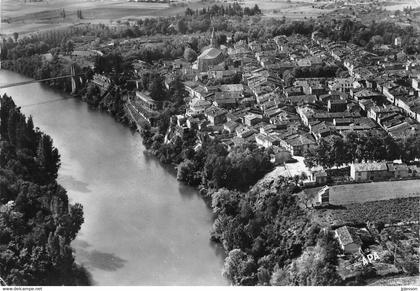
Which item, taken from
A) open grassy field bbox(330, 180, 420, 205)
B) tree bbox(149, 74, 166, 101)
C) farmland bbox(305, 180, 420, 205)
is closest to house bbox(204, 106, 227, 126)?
tree bbox(149, 74, 166, 101)

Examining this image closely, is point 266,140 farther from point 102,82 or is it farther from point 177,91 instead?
point 102,82

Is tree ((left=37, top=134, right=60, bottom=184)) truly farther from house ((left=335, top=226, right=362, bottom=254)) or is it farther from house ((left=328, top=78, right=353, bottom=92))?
house ((left=328, top=78, right=353, bottom=92))

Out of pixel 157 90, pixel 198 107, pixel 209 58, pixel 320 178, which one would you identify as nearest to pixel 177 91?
pixel 157 90

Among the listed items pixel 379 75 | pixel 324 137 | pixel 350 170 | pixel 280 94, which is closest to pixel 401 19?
pixel 379 75

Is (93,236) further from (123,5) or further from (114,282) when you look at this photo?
(123,5)

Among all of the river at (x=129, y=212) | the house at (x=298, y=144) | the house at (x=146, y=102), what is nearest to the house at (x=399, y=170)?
the house at (x=298, y=144)

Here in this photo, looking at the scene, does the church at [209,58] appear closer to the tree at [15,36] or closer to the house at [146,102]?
the house at [146,102]
